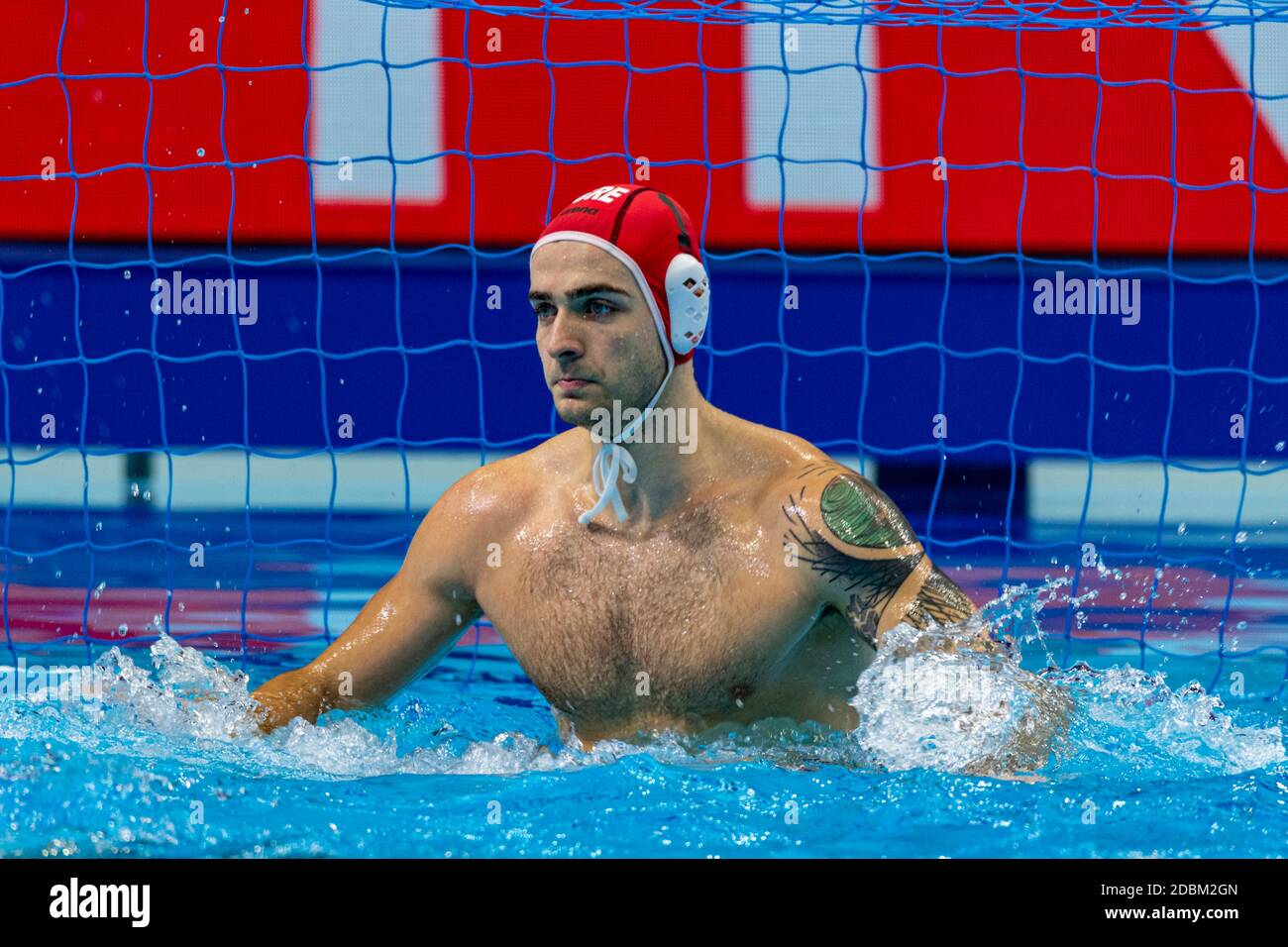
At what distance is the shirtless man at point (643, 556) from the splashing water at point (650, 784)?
6 cm

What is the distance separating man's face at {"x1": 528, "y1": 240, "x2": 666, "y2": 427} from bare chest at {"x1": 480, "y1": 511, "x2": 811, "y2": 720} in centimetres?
31

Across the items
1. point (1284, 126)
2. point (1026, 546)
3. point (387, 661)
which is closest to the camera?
Answer: point (387, 661)

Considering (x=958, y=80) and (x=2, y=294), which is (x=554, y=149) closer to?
(x=958, y=80)

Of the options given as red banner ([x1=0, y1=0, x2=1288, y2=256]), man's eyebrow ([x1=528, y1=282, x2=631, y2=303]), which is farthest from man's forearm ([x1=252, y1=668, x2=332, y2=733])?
red banner ([x1=0, y1=0, x2=1288, y2=256])

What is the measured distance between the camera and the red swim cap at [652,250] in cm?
290

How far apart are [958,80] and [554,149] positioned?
65.4 inches

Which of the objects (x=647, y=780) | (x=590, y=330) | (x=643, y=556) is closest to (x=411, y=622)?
(x=643, y=556)

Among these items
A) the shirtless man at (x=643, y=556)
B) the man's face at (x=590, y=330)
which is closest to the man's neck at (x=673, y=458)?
the shirtless man at (x=643, y=556)

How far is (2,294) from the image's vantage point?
667cm

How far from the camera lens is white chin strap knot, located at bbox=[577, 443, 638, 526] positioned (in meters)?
3.02

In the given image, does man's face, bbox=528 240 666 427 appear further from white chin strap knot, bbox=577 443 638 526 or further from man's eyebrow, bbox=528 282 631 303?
white chin strap knot, bbox=577 443 638 526

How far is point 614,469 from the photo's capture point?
303 centimetres

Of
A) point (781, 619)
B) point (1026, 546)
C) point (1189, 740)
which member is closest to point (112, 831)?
point (781, 619)

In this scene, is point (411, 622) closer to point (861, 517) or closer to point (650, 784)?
point (650, 784)
